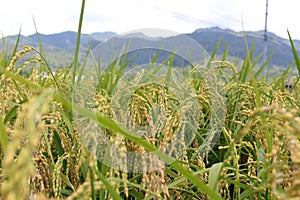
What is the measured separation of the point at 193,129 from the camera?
1.33 metres

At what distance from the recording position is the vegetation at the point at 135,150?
456 millimetres

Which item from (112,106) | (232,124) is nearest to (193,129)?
(112,106)

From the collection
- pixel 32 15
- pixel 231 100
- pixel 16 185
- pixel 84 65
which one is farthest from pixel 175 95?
pixel 16 185

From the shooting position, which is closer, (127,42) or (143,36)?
(143,36)

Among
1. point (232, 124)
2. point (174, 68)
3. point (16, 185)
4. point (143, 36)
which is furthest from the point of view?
point (174, 68)

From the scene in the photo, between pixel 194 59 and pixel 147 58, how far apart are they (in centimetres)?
28

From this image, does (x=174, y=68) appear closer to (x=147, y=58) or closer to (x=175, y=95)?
(x=147, y=58)

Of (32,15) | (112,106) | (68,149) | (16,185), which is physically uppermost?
(32,15)

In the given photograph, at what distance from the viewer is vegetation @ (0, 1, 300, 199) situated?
46 centimetres

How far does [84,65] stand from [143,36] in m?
0.38

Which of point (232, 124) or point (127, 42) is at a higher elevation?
point (127, 42)

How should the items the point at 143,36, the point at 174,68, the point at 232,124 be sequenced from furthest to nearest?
1. the point at 174,68
2. the point at 143,36
3. the point at 232,124

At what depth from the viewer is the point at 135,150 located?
1.14 m

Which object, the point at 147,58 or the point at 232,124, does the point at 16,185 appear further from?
the point at 147,58
